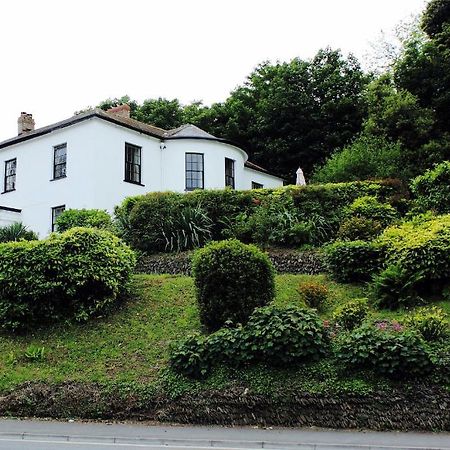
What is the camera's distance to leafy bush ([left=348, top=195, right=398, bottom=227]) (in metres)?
17.0

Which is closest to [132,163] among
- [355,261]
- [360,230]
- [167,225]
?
[167,225]

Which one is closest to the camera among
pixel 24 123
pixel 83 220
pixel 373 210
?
pixel 373 210

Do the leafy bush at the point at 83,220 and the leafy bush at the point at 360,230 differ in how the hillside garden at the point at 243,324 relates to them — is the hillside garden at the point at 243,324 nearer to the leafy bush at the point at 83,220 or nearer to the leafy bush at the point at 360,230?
the leafy bush at the point at 360,230

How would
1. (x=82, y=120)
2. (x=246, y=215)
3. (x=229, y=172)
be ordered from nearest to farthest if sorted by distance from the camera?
(x=246, y=215), (x=82, y=120), (x=229, y=172)

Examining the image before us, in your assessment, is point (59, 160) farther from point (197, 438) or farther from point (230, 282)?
point (197, 438)

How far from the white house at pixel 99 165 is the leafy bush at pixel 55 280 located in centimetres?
1364

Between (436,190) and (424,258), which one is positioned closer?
(424,258)

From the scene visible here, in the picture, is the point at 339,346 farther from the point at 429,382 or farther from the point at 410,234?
the point at 410,234

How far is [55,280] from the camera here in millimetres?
12734

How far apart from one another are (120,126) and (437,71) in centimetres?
1559

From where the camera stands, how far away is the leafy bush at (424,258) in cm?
1205

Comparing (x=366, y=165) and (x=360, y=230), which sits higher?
(x=366, y=165)

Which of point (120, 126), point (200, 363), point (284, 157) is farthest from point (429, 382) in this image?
point (284, 157)

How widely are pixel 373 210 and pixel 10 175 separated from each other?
67.1 ft
